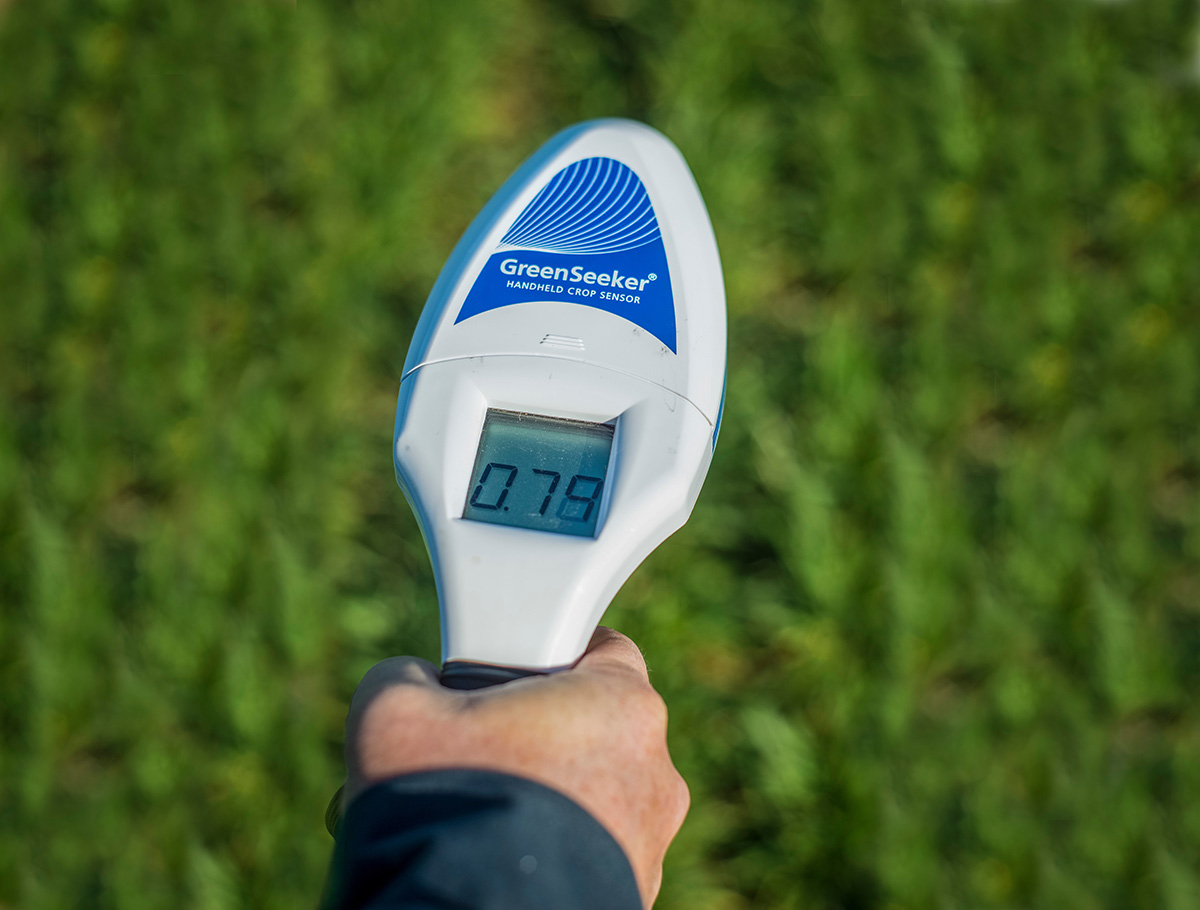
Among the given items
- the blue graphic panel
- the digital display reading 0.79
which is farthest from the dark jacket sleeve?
the blue graphic panel

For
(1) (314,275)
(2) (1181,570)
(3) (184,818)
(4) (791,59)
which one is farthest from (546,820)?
(4) (791,59)

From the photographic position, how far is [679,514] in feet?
4.63

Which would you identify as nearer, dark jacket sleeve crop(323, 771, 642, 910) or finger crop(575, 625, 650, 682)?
dark jacket sleeve crop(323, 771, 642, 910)

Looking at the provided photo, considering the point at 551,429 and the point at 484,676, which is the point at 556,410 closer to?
the point at 551,429

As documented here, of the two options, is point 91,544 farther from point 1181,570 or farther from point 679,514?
point 1181,570

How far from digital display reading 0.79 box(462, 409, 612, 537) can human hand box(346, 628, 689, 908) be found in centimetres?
23

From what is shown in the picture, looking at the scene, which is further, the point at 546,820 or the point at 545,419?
the point at 545,419

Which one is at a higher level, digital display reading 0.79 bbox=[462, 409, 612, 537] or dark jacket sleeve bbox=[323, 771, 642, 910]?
digital display reading 0.79 bbox=[462, 409, 612, 537]

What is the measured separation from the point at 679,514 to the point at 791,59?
1.88 m

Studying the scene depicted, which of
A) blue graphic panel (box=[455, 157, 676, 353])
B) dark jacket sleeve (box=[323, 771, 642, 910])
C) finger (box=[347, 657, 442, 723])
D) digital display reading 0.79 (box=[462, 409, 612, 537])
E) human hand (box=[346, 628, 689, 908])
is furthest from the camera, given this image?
blue graphic panel (box=[455, 157, 676, 353])

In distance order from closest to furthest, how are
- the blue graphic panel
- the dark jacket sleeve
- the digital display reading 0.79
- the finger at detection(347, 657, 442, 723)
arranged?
the dark jacket sleeve < the finger at detection(347, 657, 442, 723) < the digital display reading 0.79 < the blue graphic panel

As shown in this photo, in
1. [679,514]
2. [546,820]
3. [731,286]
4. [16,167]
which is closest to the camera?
[546,820]

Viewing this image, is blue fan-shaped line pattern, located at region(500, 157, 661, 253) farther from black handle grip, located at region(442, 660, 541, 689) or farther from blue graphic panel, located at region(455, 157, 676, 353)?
black handle grip, located at region(442, 660, 541, 689)

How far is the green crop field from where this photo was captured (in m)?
2.38
